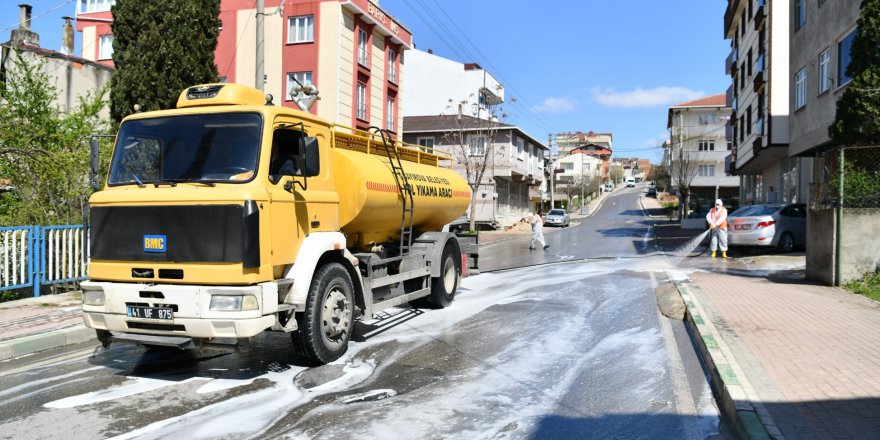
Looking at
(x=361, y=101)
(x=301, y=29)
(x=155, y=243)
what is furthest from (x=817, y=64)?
(x=301, y=29)

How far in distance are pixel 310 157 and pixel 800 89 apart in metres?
21.1

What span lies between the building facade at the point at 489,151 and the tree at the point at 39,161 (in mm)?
28673

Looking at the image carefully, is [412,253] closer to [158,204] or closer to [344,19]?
[158,204]

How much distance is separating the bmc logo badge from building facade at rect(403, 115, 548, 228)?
34475mm

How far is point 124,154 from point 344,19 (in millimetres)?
24515

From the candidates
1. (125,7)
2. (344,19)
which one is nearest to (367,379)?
(125,7)

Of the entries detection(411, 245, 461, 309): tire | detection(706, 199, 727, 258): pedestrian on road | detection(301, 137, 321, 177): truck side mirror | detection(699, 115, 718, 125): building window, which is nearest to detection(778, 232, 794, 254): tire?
detection(706, 199, 727, 258): pedestrian on road

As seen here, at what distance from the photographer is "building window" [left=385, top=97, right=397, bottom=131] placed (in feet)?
113

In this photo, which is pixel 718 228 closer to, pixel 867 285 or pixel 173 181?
pixel 867 285

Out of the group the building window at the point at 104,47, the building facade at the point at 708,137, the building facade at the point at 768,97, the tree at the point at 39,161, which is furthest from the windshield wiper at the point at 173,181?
the building facade at the point at 708,137

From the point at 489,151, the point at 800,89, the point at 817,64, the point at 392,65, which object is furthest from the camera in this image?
the point at 489,151

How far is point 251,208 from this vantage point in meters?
5.96

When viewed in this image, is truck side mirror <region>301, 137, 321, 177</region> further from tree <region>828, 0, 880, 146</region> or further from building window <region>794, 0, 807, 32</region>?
building window <region>794, 0, 807, 32</region>

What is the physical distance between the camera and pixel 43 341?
26.2 feet
